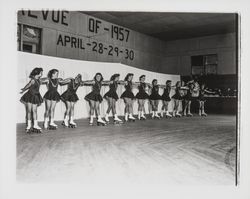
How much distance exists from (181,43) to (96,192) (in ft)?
17.0

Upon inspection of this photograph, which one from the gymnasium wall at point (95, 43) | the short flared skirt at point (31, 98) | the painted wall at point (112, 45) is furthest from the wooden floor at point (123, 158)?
the gymnasium wall at point (95, 43)

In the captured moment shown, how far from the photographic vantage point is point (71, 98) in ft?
13.9

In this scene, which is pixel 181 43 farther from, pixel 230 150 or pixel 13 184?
pixel 13 184

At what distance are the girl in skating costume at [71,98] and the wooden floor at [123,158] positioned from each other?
0.38 metres

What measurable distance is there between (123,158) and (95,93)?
1872mm

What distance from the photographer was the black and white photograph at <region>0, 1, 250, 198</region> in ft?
8.13

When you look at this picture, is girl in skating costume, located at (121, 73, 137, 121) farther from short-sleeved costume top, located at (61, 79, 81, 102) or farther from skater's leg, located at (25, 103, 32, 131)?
skater's leg, located at (25, 103, 32, 131)

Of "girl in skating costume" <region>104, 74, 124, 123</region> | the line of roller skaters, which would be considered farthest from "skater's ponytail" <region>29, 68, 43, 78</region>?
"girl in skating costume" <region>104, 74, 124, 123</region>

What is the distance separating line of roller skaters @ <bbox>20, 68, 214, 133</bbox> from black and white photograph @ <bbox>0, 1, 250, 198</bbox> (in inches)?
0.7

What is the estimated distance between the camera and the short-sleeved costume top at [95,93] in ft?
14.5

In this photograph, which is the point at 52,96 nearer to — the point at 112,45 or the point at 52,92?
the point at 52,92

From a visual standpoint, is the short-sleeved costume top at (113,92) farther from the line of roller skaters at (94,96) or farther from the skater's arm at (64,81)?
the skater's arm at (64,81)

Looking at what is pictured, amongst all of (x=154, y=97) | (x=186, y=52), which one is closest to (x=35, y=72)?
(x=154, y=97)

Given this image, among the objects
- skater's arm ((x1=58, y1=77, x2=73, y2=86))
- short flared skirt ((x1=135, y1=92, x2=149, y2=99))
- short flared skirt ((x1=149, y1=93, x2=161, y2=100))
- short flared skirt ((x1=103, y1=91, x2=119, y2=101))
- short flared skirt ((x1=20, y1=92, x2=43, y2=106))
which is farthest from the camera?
short flared skirt ((x1=149, y1=93, x2=161, y2=100))
